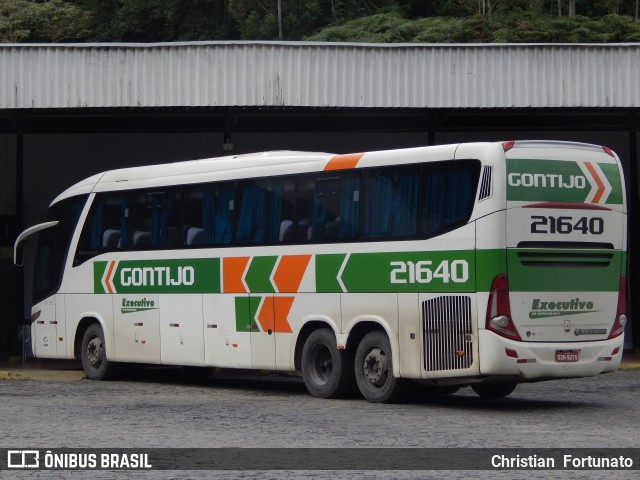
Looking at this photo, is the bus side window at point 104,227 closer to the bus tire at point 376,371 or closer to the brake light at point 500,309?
the bus tire at point 376,371

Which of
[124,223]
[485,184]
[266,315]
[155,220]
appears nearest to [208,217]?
[155,220]

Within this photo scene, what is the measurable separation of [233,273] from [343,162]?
2661 millimetres

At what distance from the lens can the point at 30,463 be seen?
10789 mm

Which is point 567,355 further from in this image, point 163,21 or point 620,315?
point 163,21

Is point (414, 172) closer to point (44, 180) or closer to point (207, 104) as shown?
point (207, 104)

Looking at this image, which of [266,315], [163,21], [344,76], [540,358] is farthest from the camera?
[163,21]

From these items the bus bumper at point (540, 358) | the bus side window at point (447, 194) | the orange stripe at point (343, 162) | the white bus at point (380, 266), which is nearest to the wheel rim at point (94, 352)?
the white bus at point (380, 266)

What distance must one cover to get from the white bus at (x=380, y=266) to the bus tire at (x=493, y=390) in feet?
0.08

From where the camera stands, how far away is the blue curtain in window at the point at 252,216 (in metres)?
18.6

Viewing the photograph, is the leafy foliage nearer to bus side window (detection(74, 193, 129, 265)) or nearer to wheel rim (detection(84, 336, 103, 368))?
bus side window (detection(74, 193, 129, 265))

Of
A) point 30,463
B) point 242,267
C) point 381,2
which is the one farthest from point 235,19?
point 30,463

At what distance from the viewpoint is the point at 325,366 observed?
17812 mm

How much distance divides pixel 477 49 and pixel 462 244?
9.51m

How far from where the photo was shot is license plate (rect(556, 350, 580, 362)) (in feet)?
51.5
